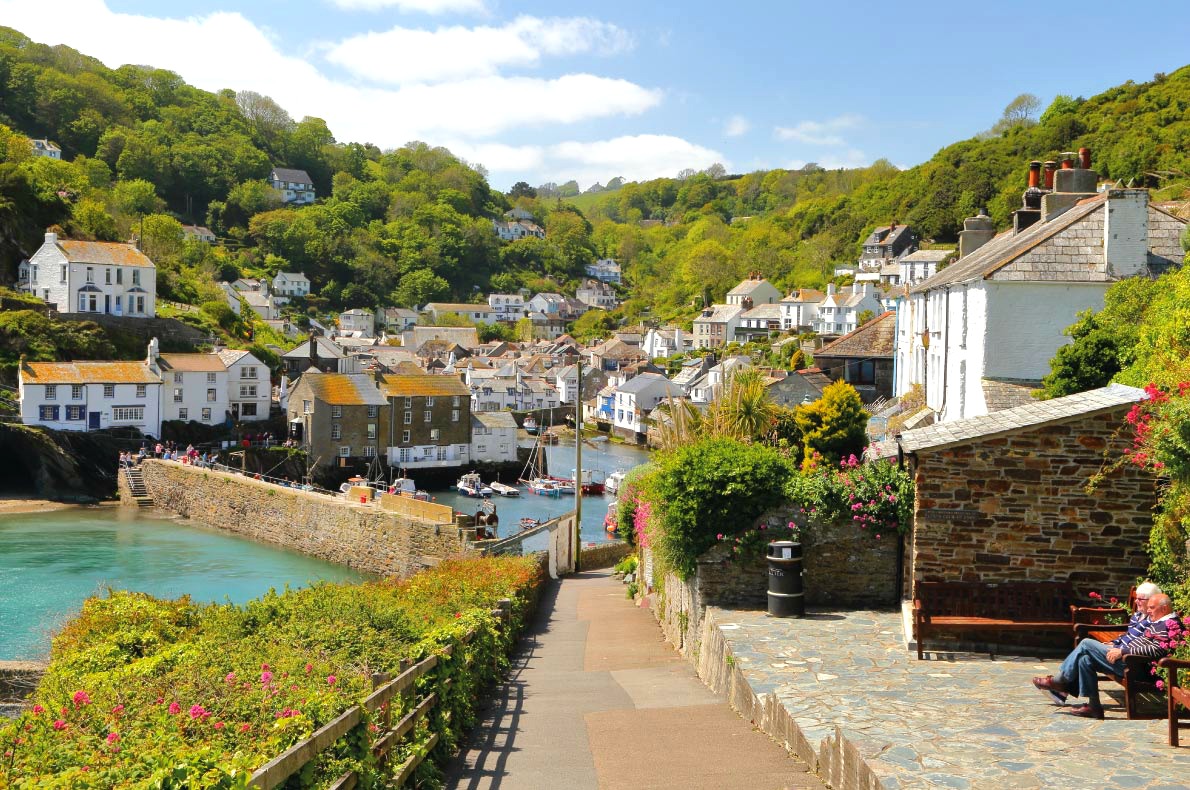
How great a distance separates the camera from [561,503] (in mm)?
62312

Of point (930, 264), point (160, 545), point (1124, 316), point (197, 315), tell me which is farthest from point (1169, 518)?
point (930, 264)

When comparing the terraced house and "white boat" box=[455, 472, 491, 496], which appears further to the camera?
the terraced house

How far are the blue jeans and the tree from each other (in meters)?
18.8

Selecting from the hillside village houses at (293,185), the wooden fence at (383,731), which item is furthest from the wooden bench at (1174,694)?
the hillside village houses at (293,185)

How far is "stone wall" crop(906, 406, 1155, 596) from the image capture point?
36.0 ft

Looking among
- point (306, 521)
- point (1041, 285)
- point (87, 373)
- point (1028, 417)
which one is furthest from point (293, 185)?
point (1028, 417)

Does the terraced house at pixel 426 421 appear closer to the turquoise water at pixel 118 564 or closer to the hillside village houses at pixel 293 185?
the turquoise water at pixel 118 564

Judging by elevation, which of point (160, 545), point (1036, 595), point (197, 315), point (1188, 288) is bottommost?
point (160, 545)

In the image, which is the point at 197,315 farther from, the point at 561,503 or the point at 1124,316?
the point at 1124,316

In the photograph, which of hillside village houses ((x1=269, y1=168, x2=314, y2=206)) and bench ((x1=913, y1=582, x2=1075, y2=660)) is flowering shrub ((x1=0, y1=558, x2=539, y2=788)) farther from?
hillside village houses ((x1=269, y1=168, x2=314, y2=206))

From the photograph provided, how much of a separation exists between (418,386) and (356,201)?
4961 inches

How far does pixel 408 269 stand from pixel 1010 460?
15957 centimetres

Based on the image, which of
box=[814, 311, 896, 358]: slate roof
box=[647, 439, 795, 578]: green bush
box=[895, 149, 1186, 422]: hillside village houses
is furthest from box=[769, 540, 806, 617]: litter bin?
box=[814, 311, 896, 358]: slate roof

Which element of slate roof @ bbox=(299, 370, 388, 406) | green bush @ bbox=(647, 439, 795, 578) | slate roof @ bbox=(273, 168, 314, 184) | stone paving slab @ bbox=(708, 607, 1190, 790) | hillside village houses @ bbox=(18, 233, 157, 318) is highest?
→ slate roof @ bbox=(273, 168, 314, 184)
